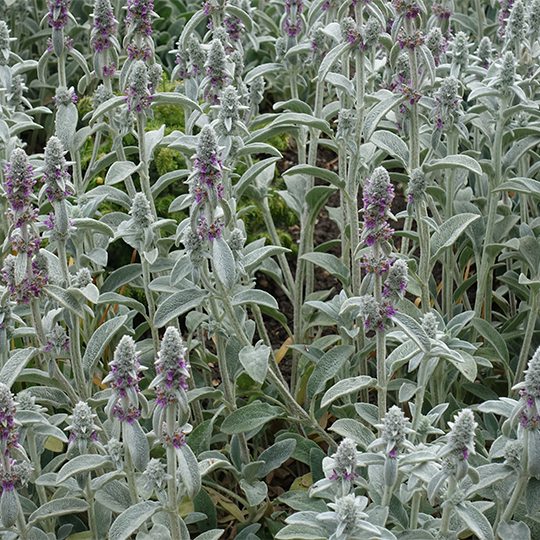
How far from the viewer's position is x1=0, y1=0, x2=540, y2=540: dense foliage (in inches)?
92.8

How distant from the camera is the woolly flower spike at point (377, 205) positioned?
2.31 metres

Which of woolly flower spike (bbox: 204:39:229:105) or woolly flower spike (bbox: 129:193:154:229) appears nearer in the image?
woolly flower spike (bbox: 129:193:154:229)

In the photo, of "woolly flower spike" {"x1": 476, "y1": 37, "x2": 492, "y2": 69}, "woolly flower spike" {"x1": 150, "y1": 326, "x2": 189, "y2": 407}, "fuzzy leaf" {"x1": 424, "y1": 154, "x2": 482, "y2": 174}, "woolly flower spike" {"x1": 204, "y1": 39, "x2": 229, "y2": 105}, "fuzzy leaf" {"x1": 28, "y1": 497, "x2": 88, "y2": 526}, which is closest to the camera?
"woolly flower spike" {"x1": 150, "y1": 326, "x2": 189, "y2": 407}

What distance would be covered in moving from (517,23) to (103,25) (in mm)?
2214

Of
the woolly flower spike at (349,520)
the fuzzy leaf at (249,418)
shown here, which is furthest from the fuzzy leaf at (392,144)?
the woolly flower spike at (349,520)

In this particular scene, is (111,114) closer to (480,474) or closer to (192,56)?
(192,56)

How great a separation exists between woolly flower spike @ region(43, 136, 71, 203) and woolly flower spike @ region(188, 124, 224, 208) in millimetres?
497

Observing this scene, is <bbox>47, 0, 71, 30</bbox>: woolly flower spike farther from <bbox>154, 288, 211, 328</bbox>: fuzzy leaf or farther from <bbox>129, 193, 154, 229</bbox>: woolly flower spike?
<bbox>154, 288, 211, 328</bbox>: fuzzy leaf

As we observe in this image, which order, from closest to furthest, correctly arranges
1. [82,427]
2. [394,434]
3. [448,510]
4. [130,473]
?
[394,434]
[448,510]
[82,427]
[130,473]

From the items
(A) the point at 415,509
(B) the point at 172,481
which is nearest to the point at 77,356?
(B) the point at 172,481

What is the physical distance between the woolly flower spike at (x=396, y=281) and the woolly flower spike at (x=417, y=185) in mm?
761

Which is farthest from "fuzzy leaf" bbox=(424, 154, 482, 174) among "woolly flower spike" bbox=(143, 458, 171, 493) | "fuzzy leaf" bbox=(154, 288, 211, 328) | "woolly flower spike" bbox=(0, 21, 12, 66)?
"woolly flower spike" bbox=(0, 21, 12, 66)

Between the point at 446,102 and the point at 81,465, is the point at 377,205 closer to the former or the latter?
the point at 446,102

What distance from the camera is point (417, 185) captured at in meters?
3.13
